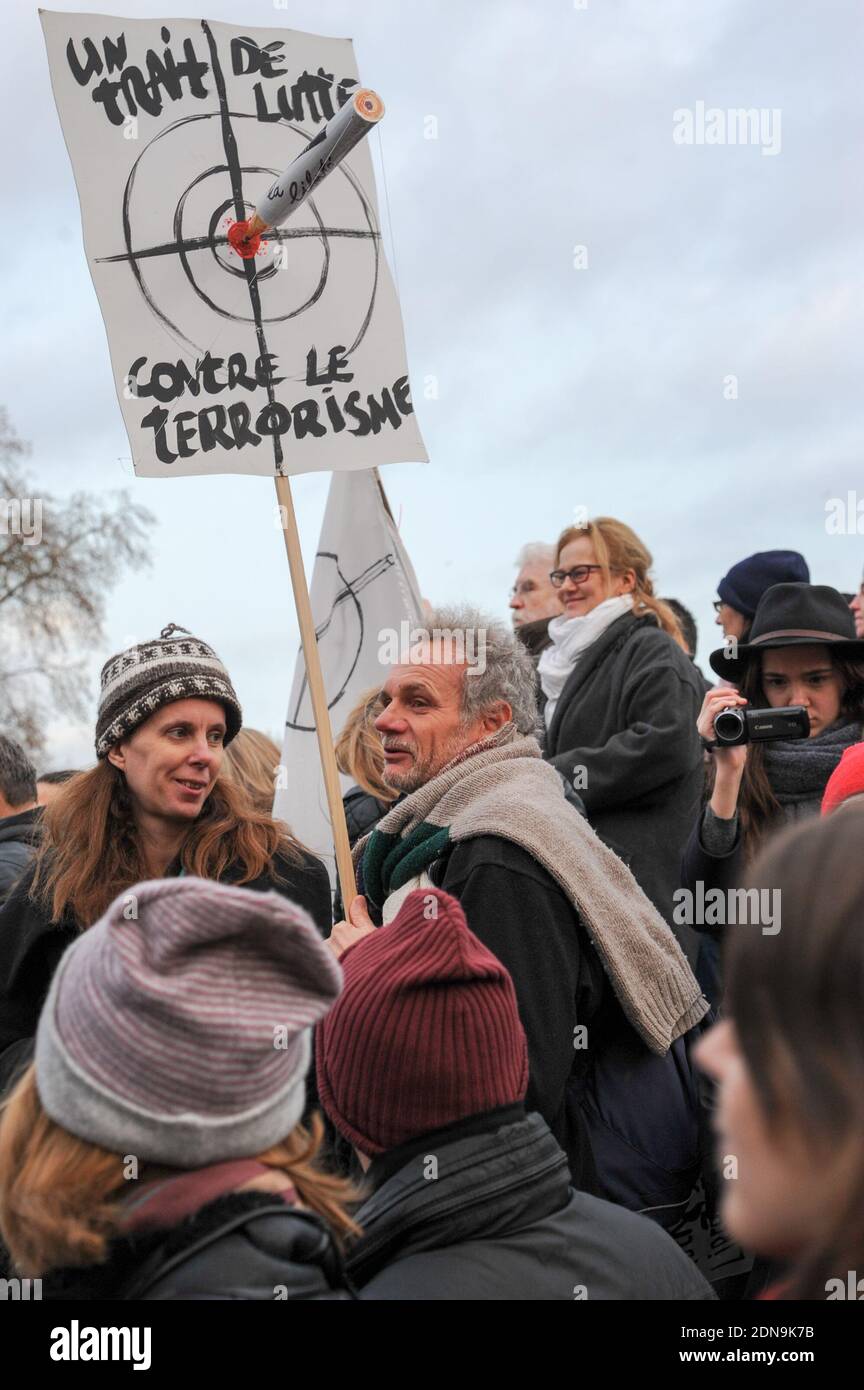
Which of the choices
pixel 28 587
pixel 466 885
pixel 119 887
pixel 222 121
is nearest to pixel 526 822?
pixel 466 885

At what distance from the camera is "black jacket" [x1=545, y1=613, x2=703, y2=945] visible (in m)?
4.49

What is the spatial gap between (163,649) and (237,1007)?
1.95m

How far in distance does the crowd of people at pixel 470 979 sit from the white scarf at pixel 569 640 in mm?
18

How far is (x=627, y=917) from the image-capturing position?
10.4ft

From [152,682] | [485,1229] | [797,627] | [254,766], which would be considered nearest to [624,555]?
[797,627]

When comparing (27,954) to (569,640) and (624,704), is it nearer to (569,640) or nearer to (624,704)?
(624,704)

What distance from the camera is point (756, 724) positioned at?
12.2 ft

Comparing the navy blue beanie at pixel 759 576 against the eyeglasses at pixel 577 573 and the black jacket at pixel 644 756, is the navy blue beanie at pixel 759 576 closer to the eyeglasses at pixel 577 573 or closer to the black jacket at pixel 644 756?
the black jacket at pixel 644 756

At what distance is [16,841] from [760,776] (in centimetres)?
209

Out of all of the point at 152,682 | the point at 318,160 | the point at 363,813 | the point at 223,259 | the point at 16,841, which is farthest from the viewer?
the point at 363,813

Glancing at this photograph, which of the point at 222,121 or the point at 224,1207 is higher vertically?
the point at 222,121

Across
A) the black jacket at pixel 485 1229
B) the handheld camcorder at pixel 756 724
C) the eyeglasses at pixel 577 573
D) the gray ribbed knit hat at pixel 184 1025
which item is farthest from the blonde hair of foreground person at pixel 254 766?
the gray ribbed knit hat at pixel 184 1025

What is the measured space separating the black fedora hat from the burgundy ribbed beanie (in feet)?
6.64
